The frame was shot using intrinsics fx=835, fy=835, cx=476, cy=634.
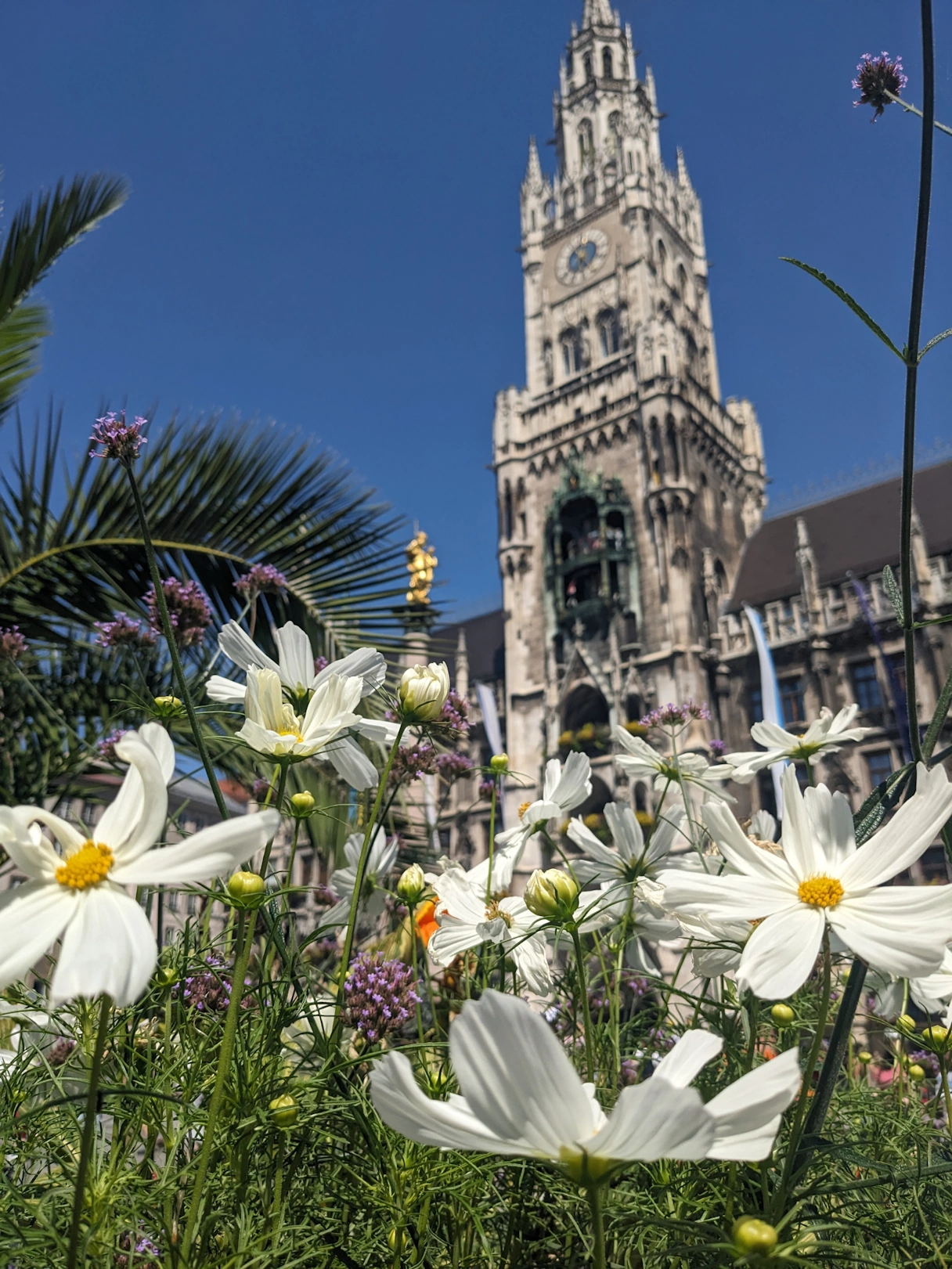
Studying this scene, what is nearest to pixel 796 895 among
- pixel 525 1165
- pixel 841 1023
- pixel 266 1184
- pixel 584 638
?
pixel 841 1023

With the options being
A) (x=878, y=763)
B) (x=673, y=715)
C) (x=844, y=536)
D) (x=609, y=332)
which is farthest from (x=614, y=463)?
(x=673, y=715)

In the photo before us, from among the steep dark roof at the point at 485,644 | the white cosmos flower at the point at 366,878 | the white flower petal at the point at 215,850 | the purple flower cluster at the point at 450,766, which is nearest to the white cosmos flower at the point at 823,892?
the white flower petal at the point at 215,850

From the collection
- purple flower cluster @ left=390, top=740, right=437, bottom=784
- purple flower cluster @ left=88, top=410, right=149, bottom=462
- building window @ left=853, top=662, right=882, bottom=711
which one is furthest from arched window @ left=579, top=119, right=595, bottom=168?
purple flower cluster @ left=88, top=410, right=149, bottom=462

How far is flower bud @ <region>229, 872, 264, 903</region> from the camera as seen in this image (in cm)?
84

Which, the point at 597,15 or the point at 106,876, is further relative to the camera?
the point at 597,15

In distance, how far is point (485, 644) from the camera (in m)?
32.2

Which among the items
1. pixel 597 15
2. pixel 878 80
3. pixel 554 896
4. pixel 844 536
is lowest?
pixel 554 896

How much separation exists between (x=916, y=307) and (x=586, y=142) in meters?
37.3

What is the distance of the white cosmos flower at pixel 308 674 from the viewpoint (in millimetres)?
1161

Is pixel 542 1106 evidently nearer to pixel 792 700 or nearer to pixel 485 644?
pixel 792 700

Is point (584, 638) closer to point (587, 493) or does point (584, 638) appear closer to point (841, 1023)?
point (587, 493)

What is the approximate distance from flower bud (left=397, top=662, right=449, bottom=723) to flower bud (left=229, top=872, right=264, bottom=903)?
349mm

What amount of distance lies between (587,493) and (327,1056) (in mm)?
24667

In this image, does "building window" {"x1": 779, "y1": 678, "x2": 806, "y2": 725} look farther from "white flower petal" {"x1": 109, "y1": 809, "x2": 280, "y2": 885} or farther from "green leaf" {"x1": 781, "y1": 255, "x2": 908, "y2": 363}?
"white flower petal" {"x1": 109, "y1": 809, "x2": 280, "y2": 885}
